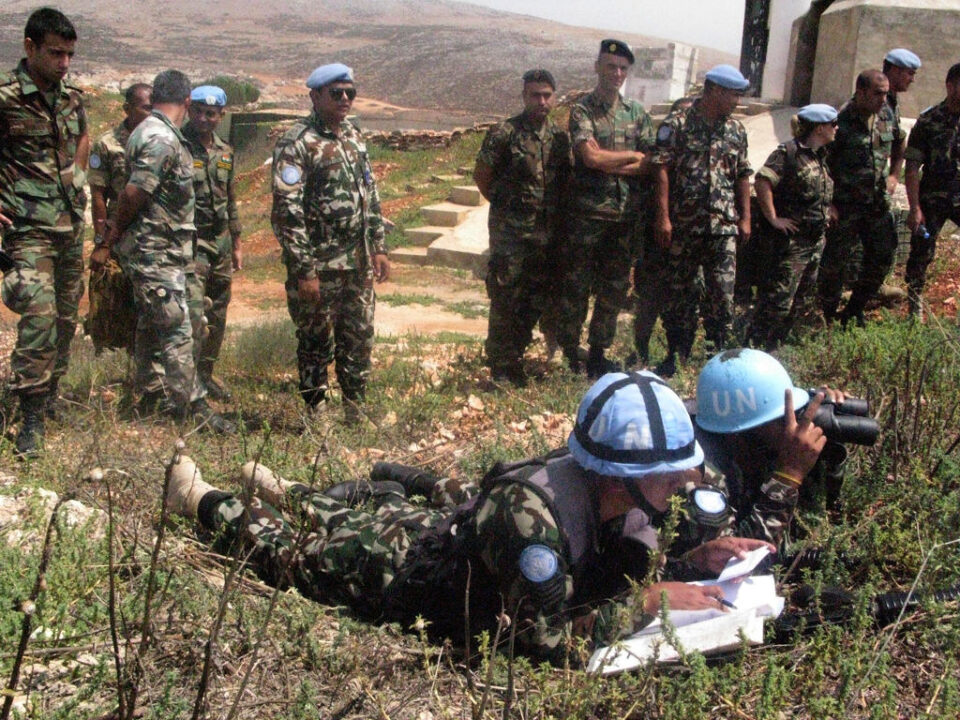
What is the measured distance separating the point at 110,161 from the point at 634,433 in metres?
4.68

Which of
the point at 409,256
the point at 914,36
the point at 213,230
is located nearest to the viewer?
the point at 213,230

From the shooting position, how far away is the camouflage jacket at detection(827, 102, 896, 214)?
19.3 ft

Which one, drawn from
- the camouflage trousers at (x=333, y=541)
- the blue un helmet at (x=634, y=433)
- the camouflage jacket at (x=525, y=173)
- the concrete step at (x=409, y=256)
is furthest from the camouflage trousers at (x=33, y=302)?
the concrete step at (x=409, y=256)

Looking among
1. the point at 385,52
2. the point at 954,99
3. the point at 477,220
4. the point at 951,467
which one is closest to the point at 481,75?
the point at 385,52

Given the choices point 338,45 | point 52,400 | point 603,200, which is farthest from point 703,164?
point 338,45

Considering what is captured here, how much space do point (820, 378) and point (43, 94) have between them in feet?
12.5

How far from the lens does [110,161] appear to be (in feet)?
19.4

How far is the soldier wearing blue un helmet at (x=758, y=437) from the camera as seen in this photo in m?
2.75

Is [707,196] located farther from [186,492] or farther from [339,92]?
[186,492]

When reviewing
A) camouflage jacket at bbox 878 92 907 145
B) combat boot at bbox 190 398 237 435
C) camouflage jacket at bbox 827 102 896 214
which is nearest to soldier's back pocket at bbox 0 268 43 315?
combat boot at bbox 190 398 237 435

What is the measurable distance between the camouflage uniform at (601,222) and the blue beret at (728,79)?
475mm

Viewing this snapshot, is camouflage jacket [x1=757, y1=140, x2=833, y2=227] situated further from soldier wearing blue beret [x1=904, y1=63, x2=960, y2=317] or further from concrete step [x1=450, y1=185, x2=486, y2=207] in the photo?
concrete step [x1=450, y1=185, x2=486, y2=207]

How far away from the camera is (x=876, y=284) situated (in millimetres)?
6234

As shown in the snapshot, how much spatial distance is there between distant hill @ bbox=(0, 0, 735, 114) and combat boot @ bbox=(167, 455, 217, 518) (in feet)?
91.1
